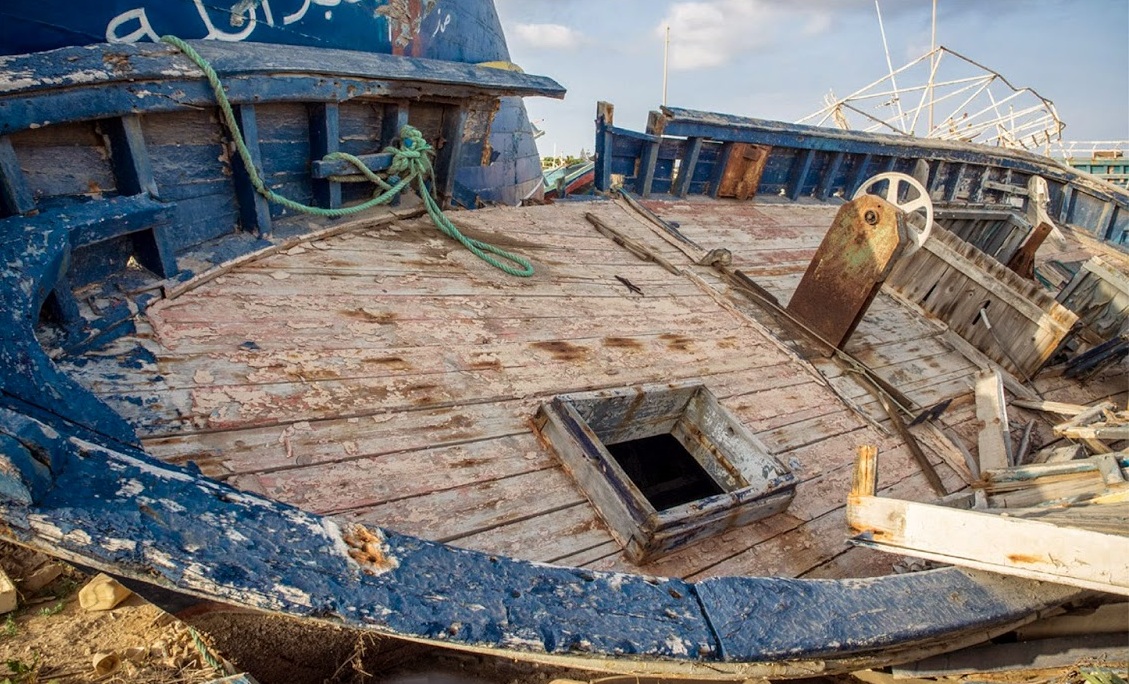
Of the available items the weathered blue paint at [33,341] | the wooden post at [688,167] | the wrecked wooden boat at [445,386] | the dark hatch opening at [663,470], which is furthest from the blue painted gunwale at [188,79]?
the wooden post at [688,167]

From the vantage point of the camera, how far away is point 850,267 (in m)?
4.73

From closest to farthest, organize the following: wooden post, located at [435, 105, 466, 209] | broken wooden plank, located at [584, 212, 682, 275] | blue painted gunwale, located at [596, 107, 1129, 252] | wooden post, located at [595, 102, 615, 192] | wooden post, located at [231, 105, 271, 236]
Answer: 1. wooden post, located at [231, 105, 271, 236]
2. wooden post, located at [435, 105, 466, 209]
3. broken wooden plank, located at [584, 212, 682, 275]
4. wooden post, located at [595, 102, 615, 192]
5. blue painted gunwale, located at [596, 107, 1129, 252]

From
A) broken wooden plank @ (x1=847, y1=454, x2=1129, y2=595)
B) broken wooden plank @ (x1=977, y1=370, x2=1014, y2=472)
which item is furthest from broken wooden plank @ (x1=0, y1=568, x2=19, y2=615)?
broken wooden plank @ (x1=977, y1=370, x2=1014, y2=472)

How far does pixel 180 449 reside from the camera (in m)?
2.11

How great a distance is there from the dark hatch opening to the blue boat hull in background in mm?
2493

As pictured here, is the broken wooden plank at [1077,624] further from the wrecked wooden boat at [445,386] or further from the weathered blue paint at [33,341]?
the weathered blue paint at [33,341]

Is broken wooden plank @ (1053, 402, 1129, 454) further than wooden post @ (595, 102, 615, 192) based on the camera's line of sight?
No

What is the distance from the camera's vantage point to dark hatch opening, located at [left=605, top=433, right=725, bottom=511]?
439cm

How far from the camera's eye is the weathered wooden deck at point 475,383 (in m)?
2.27

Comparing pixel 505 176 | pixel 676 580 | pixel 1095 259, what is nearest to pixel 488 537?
pixel 676 580

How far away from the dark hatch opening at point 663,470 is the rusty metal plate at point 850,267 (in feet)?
4.59

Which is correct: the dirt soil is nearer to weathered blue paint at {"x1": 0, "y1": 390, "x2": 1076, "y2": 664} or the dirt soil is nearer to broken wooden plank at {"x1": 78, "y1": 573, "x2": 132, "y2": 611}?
broken wooden plank at {"x1": 78, "y1": 573, "x2": 132, "y2": 611}

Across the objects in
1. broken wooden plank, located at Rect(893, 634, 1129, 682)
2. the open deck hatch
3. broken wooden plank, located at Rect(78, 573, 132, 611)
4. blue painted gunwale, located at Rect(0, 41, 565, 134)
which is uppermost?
blue painted gunwale, located at Rect(0, 41, 565, 134)

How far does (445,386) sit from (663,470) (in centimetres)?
252
